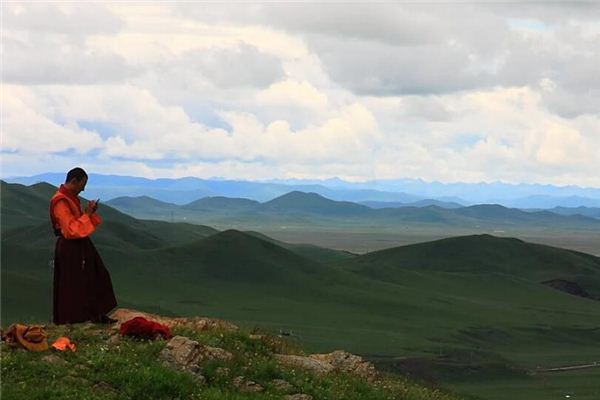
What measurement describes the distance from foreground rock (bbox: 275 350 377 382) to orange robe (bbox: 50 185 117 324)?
12.6 ft

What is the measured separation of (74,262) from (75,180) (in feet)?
5.27

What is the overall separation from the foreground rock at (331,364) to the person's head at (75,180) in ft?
16.7

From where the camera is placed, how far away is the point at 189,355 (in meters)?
14.3

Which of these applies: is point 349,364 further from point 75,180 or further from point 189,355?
point 75,180

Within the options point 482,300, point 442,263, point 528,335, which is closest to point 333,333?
point 528,335

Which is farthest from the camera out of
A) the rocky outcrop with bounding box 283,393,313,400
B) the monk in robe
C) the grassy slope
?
the monk in robe

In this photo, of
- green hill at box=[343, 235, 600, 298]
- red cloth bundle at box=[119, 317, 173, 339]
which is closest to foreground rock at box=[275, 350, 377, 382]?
red cloth bundle at box=[119, 317, 173, 339]

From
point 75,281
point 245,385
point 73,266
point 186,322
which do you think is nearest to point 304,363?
point 245,385

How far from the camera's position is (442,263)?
170 meters

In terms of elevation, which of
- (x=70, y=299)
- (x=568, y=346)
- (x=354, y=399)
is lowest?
(x=568, y=346)

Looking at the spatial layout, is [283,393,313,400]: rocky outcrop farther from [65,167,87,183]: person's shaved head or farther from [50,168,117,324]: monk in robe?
[65,167,87,183]: person's shaved head

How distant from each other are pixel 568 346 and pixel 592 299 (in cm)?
4879

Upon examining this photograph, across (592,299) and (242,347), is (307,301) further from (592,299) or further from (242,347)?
(242,347)

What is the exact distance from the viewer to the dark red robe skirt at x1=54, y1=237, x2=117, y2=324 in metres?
16.2
